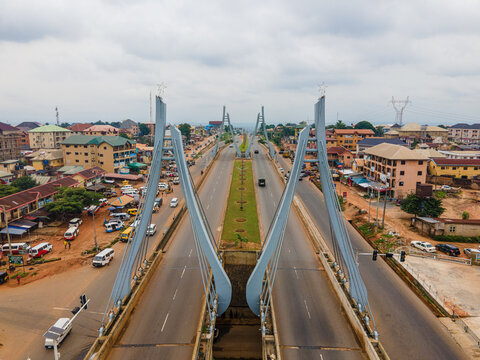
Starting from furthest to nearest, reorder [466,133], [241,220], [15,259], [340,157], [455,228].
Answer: [466,133]
[340,157]
[241,220]
[455,228]
[15,259]

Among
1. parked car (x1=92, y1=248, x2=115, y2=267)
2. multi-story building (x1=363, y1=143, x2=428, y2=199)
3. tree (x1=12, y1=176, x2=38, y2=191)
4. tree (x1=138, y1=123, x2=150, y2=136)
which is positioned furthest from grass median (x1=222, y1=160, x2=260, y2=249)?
tree (x1=138, y1=123, x2=150, y2=136)

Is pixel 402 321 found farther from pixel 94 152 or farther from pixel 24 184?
pixel 94 152

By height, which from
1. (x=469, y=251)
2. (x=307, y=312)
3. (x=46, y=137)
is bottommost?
(x=307, y=312)

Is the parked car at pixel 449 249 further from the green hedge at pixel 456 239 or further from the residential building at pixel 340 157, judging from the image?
the residential building at pixel 340 157

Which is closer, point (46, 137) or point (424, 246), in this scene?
point (424, 246)

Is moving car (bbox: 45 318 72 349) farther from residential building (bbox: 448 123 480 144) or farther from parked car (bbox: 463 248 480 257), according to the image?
residential building (bbox: 448 123 480 144)

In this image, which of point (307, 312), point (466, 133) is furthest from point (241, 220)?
point (466, 133)

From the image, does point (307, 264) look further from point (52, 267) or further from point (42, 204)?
point (42, 204)

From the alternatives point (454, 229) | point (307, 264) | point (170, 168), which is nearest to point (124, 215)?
point (307, 264)

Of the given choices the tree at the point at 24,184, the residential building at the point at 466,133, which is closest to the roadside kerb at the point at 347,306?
the tree at the point at 24,184
